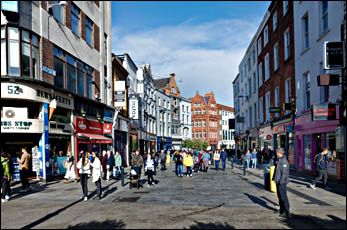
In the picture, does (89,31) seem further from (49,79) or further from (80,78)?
(49,79)

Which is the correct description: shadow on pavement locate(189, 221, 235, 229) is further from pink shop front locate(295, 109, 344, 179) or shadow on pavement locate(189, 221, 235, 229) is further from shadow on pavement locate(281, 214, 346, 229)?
pink shop front locate(295, 109, 344, 179)

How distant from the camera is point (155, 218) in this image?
8.40 m

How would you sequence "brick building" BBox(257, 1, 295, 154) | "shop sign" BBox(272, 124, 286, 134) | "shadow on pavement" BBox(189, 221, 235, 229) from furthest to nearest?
"shop sign" BBox(272, 124, 286, 134) < "brick building" BBox(257, 1, 295, 154) < "shadow on pavement" BBox(189, 221, 235, 229)

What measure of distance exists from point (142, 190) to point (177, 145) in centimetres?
5729

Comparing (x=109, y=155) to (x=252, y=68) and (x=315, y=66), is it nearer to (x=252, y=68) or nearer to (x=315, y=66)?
(x=315, y=66)

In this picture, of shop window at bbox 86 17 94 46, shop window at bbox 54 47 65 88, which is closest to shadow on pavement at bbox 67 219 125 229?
shop window at bbox 54 47 65 88

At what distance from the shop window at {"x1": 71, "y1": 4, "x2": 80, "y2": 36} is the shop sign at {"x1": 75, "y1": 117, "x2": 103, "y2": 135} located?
19.1ft

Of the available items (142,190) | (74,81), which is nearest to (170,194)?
(142,190)

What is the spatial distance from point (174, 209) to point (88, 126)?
13.9 metres

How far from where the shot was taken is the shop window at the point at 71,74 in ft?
65.0

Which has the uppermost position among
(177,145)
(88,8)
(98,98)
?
(88,8)

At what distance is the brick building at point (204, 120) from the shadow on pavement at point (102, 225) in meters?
79.5

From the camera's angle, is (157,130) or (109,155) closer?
(109,155)

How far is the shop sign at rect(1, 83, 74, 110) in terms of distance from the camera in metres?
14.4
